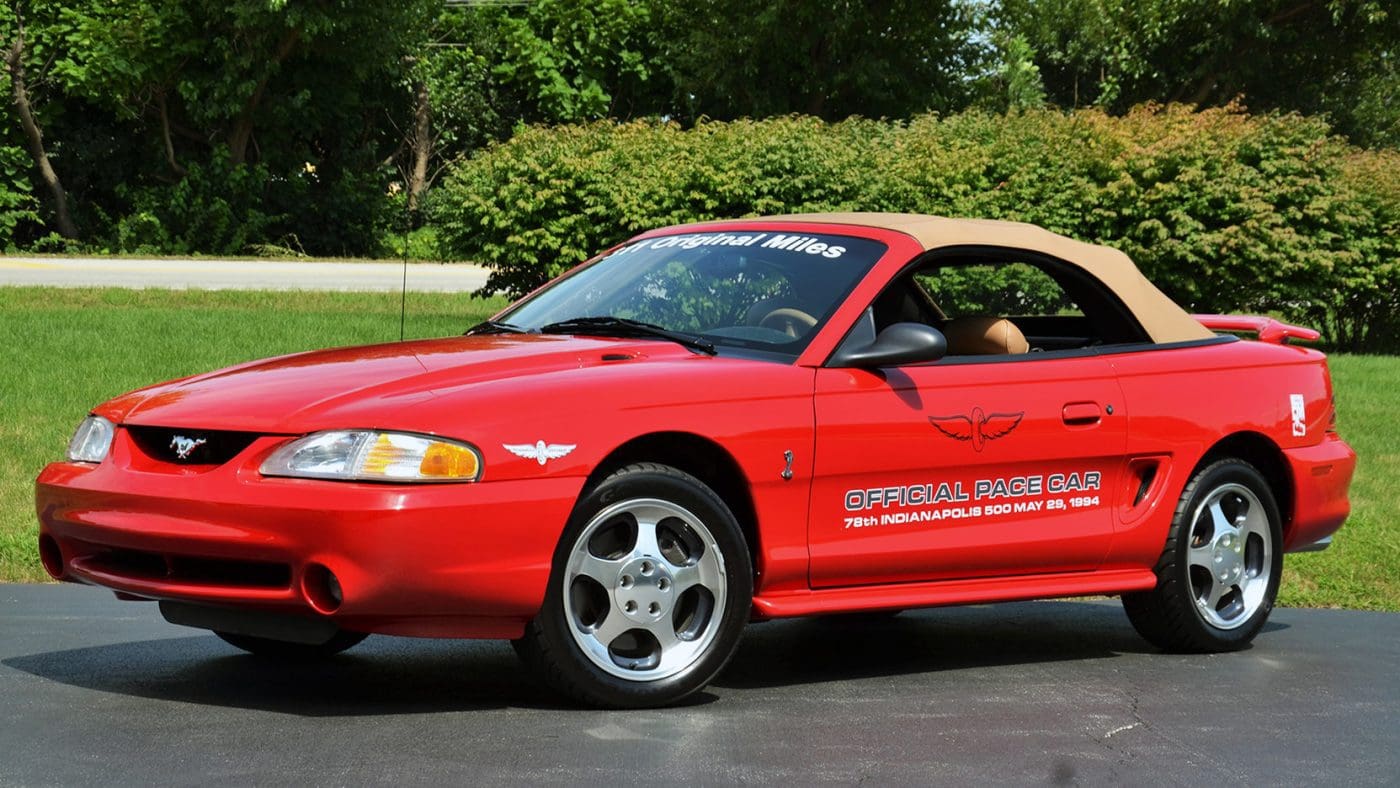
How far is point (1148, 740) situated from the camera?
586 centimetres

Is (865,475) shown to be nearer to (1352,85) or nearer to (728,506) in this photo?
(728,506)

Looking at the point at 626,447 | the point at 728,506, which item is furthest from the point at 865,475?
the point at 626,447

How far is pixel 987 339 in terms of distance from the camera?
711cm

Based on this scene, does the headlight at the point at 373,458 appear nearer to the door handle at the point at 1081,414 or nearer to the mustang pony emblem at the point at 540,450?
the mustang pony emblem at the point at 540,450

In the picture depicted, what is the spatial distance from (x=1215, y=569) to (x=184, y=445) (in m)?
A: 3.81

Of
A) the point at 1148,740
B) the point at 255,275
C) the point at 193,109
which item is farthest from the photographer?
the point at 193,109

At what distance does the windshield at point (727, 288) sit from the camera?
21.6 feet

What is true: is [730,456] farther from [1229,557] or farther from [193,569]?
[1229,557]

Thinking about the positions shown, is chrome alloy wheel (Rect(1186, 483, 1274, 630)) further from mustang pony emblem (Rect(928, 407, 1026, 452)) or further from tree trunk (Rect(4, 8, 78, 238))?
tree trunk (Rect(4, 8, 78, 238))

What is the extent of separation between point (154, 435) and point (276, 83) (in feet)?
123

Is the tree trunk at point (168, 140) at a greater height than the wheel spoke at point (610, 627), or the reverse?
the tree trunk at point (168, 140)

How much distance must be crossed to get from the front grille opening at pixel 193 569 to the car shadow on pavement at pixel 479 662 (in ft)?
1.49

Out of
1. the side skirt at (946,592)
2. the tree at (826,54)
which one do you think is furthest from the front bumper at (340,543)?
the tree at (826,54)

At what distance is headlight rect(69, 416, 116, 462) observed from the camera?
5.98 metres
